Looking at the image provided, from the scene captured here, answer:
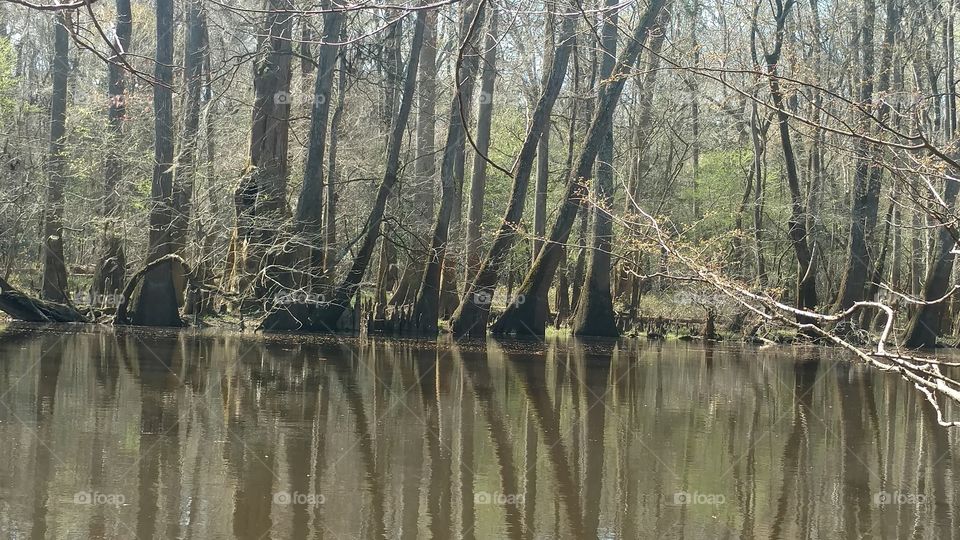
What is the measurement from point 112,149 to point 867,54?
1676 cm

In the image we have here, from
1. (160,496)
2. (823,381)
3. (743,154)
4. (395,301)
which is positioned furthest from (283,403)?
(743,154)

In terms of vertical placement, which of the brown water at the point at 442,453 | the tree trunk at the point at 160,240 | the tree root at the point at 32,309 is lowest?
the brown water at the point at 442,453

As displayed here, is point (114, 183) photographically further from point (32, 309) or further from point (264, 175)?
point (264, 175)

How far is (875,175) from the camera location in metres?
23.6

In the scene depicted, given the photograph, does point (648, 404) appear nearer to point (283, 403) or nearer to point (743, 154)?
point (283, 403)

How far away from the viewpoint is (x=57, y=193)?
72.7 feet

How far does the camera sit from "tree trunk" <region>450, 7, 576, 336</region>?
20000 millimetres

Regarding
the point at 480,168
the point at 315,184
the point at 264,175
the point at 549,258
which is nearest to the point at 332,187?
the point at 315,184

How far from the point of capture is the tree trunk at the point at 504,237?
20.0 m

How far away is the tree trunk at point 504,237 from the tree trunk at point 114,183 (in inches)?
266

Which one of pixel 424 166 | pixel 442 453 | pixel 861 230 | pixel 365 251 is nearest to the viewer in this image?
pixel 442 453

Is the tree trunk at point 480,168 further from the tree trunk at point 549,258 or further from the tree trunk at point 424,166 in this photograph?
the tree trunk at point 549,258

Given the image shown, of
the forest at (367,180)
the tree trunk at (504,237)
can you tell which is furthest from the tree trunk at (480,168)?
the tree trunk at (504,237)

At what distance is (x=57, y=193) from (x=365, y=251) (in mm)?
7447
